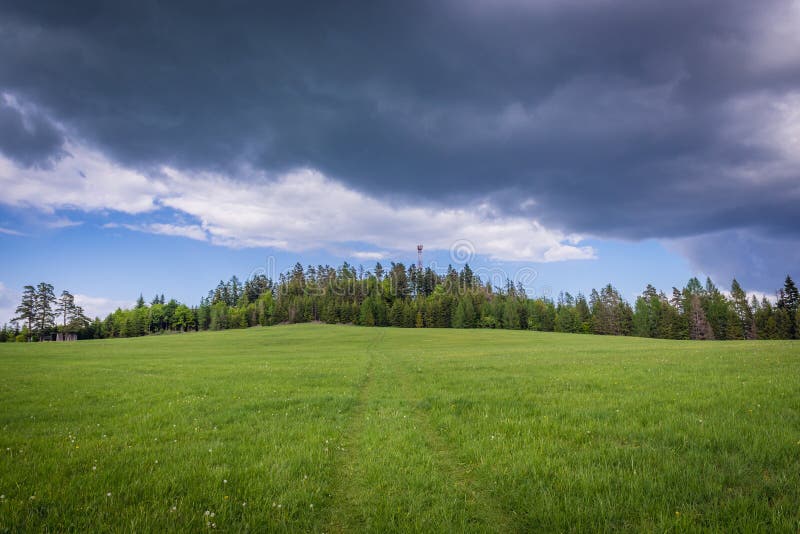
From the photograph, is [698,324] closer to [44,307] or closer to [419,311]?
[419,311]

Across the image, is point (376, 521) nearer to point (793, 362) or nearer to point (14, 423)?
point (14, 423)

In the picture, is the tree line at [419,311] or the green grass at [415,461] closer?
the green grass at [415,461]

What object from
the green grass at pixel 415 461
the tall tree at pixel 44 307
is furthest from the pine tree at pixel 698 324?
the tall tree at pixel 44 307

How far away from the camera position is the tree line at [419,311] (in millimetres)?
105062

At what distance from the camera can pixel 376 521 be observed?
545 cm

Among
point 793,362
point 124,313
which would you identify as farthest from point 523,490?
point 124,313

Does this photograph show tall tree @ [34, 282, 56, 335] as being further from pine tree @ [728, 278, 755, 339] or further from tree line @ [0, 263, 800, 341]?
pine tree @ [728, 278, 755, 339]

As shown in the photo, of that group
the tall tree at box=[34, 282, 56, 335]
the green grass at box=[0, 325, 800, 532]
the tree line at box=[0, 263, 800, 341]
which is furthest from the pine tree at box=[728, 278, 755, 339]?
the tall tree at box=[34, 282, 56, 335]

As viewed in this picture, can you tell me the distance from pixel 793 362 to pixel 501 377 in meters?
16.6

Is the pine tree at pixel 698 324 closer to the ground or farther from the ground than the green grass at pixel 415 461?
closer to the ground

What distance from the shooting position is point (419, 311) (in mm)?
132125

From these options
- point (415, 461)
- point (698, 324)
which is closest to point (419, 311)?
point (698, 324)

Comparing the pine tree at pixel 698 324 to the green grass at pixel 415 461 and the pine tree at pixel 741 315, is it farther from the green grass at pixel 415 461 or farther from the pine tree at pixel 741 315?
the green grass at pixel 415 461

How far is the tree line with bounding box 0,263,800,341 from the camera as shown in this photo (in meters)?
105
